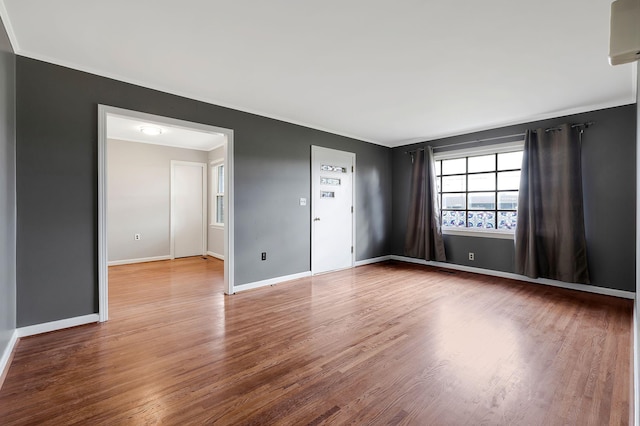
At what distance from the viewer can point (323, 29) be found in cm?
222

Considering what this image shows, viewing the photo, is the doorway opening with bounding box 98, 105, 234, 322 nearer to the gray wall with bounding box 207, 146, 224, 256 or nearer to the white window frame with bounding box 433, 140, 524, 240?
the gray wall with bounding box 207, 146, 224, 256

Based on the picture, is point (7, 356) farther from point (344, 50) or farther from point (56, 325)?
point (344, 50)

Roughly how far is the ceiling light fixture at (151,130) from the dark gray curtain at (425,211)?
4.61m

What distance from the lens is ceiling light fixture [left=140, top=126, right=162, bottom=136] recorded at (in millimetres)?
5056

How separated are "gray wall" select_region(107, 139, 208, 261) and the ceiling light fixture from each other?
32.7 inches

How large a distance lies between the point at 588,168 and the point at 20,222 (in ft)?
20.3

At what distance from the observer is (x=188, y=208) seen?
6707mm

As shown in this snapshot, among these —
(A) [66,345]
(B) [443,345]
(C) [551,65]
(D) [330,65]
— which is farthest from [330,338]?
(C) [551,65]

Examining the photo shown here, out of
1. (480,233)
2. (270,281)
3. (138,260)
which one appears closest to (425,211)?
(480,233)

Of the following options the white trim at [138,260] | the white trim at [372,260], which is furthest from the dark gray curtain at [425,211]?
the white trim at [138,260]

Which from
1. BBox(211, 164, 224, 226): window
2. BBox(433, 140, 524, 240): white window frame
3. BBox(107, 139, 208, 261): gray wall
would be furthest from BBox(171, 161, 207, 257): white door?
BBox(433, 140, 524, 240): white window frame

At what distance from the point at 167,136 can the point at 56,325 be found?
387cm

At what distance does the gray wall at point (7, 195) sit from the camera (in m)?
2.11

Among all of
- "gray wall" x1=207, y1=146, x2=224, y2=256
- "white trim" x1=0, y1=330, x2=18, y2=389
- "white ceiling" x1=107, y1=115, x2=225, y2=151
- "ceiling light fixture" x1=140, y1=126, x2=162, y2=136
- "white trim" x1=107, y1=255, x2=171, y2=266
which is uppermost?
"white ceiling" x1=107, y1=115, x2=225, y2=151
